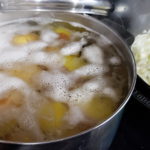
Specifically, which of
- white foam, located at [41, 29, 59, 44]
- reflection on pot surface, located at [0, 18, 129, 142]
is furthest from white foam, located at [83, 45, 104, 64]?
white foam, located at [41, 29, 59, 44]

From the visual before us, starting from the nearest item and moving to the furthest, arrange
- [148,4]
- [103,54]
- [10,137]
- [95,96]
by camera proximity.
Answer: [10,137] < [95,96] < [103,54] < [148,4]

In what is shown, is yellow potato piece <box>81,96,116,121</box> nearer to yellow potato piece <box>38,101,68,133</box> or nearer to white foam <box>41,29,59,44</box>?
yellow potato piece <box>38,101,68,133</box>

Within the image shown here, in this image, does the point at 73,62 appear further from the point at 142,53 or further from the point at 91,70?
the point at 142,53

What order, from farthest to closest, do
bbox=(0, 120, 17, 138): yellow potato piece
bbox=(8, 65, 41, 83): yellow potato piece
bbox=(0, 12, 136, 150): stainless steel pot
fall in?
1. bbox=(8, 65, 41, 83): yellow potato piece
2. bbox=(0, 120, 17, 138): yellow potato piece
3. bbox=(0, 12, 136, 150): stainless steel pot

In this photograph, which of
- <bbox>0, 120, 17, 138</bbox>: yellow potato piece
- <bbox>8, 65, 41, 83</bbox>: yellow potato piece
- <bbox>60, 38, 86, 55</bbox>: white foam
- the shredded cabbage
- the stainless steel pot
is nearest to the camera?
the stainless steel pot

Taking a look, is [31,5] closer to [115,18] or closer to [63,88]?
[63,88]

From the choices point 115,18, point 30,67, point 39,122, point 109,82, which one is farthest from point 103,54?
point 115,18
